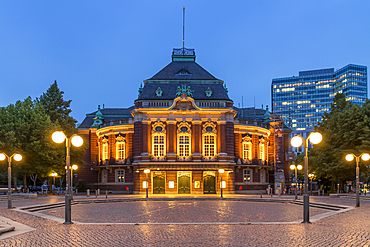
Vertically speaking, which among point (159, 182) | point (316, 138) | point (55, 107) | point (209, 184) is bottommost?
point (209, 184)

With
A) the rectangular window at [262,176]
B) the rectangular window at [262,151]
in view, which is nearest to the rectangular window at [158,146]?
the rectangular window at [262,151]

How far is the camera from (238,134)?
6050 centimetres

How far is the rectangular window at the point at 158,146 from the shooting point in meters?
57.2

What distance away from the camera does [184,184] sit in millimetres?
56781

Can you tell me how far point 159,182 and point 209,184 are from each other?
6.83 m

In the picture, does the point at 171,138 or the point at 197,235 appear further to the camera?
the point at 171,138

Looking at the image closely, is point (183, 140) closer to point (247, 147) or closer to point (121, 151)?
point (121, 151)

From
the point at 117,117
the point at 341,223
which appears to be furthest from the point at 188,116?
the point at 341,223

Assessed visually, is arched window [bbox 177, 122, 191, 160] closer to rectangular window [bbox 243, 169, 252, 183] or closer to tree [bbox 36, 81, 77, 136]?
rectangular window [bbox 243, 169, 252, 183]

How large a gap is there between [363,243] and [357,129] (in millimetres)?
34676

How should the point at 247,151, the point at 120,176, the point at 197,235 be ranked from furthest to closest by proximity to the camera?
the point at 247,151
the point at 120,176
the point at 197,235

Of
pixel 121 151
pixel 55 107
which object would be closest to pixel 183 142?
pixel 121 151

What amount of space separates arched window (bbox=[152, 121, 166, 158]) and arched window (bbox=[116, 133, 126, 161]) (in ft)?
18.9

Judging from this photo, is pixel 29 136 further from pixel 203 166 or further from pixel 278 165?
pixel 278 165
